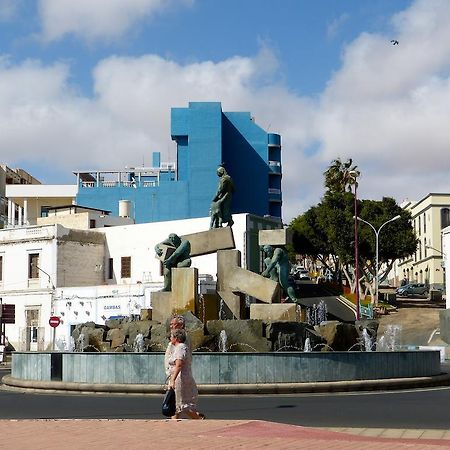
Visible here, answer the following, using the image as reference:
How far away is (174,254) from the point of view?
23.3 meters

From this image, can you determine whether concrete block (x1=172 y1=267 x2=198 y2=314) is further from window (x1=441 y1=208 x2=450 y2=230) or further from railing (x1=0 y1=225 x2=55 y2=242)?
window (x1=441 y1=208 x2=450 y2=230)

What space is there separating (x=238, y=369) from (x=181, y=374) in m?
7.17

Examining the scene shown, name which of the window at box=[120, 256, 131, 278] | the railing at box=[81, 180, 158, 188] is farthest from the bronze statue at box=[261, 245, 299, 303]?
the railing at box=[81, 180, 158, 188]

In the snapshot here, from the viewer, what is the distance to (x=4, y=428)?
10.4 metres

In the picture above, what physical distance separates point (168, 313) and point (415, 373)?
7327 millimetres

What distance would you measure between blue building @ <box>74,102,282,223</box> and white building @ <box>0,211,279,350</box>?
1811 centimetres

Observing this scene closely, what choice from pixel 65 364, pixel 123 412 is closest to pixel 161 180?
pixel 65 364

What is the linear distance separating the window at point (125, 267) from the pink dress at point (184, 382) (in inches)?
1693

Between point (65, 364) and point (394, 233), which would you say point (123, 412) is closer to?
point (65, 364)

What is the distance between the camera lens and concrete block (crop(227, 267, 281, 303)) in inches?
895

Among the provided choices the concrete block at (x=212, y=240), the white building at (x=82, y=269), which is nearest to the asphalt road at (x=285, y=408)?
the concrete block at (x=212, y=240)

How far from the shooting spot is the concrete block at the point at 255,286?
895 inches

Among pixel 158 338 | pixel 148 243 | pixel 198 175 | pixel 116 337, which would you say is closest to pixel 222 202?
pixel 158 338

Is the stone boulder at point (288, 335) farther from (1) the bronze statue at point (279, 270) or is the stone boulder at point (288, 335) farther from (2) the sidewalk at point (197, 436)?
(2) the sidewalk at point (197, 436)
